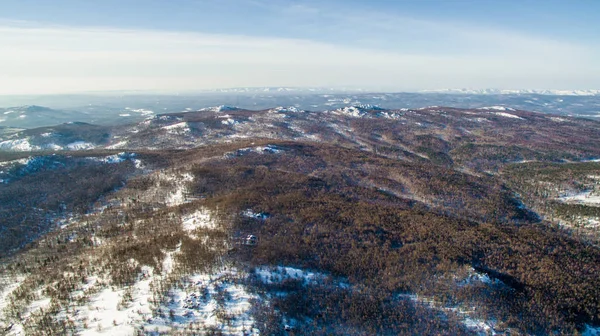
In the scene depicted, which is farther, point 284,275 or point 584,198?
point 584,198

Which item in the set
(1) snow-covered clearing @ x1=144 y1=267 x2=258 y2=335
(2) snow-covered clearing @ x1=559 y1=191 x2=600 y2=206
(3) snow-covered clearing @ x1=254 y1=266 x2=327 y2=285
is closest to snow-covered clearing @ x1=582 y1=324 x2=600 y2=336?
(3) snow-covered clearing @ x1=254 y1=266 x2=327 y2=285

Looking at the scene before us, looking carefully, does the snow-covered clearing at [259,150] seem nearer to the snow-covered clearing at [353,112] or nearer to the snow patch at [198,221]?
the snow patch at [198,221]

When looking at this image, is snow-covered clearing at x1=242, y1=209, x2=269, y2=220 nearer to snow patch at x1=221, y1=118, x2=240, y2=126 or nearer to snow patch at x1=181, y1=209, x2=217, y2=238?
snow patch at x1=181, y1=209, x2=217, y2=238

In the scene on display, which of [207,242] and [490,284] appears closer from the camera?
[490,284]

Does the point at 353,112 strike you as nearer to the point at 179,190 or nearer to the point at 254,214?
the point at 179,190

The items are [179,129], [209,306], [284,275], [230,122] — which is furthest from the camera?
[230,122]

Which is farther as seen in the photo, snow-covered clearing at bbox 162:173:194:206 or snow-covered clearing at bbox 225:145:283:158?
snow-covered clearing at bbox 225:145:283:158

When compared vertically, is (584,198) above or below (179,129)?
below

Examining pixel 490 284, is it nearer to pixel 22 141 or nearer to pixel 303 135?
pixel 303 135

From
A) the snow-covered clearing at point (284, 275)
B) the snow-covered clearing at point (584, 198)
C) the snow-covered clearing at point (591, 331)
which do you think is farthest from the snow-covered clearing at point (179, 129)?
the snow-covered clearing at point (591, 331)

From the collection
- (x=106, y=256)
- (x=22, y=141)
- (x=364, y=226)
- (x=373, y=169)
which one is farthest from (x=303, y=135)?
(x=22, y=141)

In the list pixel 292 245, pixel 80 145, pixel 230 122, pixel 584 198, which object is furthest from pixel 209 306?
pixel 80 145
